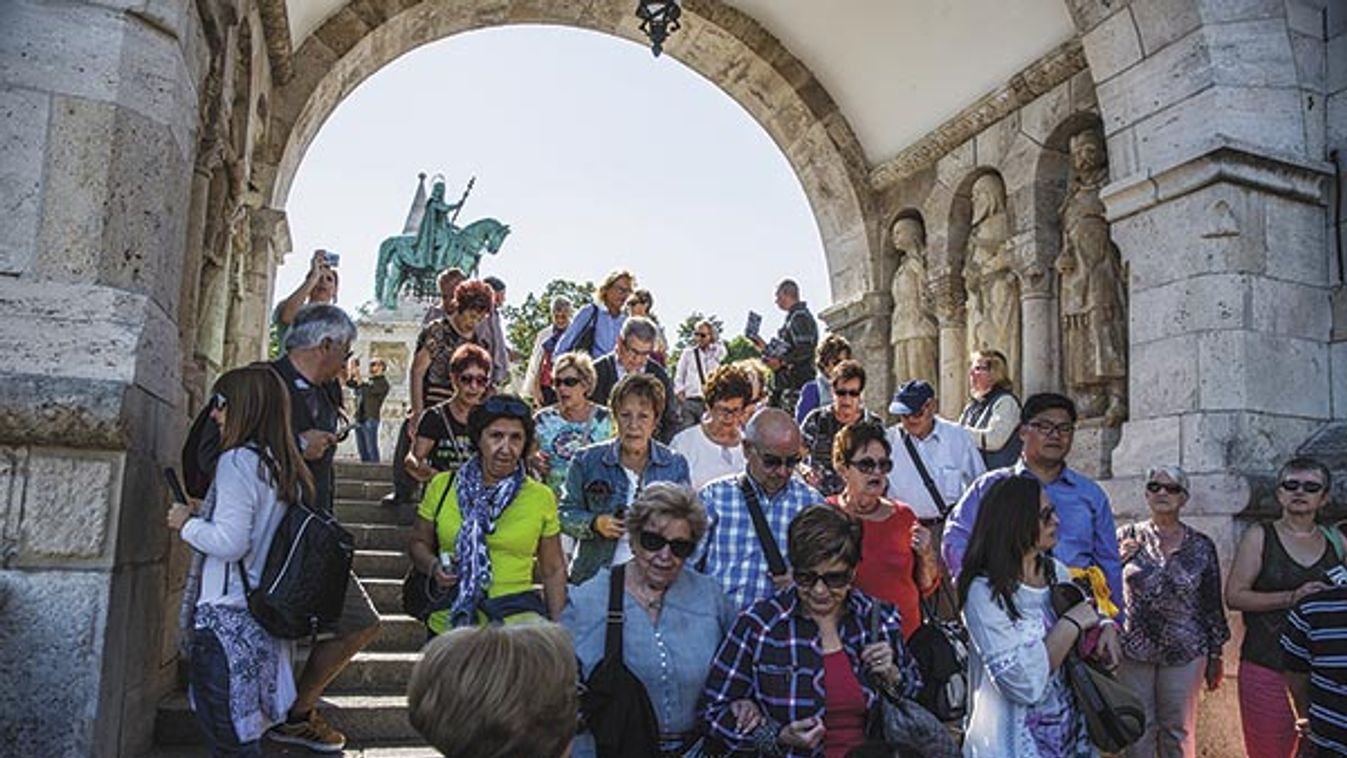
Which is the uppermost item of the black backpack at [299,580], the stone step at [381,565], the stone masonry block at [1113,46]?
the stone masonry block at [1113,46]

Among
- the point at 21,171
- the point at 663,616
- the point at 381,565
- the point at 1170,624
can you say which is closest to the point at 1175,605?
the point at 1170,624

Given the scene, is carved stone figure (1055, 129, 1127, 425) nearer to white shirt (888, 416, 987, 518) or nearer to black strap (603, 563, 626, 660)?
white shirt (888, 416, 987, 518)

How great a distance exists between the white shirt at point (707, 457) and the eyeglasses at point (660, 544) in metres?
1.30

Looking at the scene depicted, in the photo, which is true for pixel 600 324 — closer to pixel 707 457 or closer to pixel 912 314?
pixel 707 457

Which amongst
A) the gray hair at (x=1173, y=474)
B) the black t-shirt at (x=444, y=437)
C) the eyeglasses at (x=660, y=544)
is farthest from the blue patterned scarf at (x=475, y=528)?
the gray hair at (x=1173, y=474)

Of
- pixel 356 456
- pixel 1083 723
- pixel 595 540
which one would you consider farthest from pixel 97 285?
pixel 356 456

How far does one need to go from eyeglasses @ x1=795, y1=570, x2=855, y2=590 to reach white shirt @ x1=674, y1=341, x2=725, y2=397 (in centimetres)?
515

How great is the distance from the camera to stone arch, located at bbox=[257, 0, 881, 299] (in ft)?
26.9

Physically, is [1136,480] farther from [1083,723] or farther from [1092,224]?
[1083,723]

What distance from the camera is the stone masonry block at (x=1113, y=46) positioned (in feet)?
17.4

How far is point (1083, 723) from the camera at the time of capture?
2549 mm

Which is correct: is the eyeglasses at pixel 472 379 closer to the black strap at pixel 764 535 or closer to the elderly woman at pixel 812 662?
the black strap at pixel 764 535

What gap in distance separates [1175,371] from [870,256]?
4.01m

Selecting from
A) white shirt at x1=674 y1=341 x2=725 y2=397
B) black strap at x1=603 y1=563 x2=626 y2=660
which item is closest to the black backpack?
black strap at x1=603 y1=563 x2=626 y2=660
